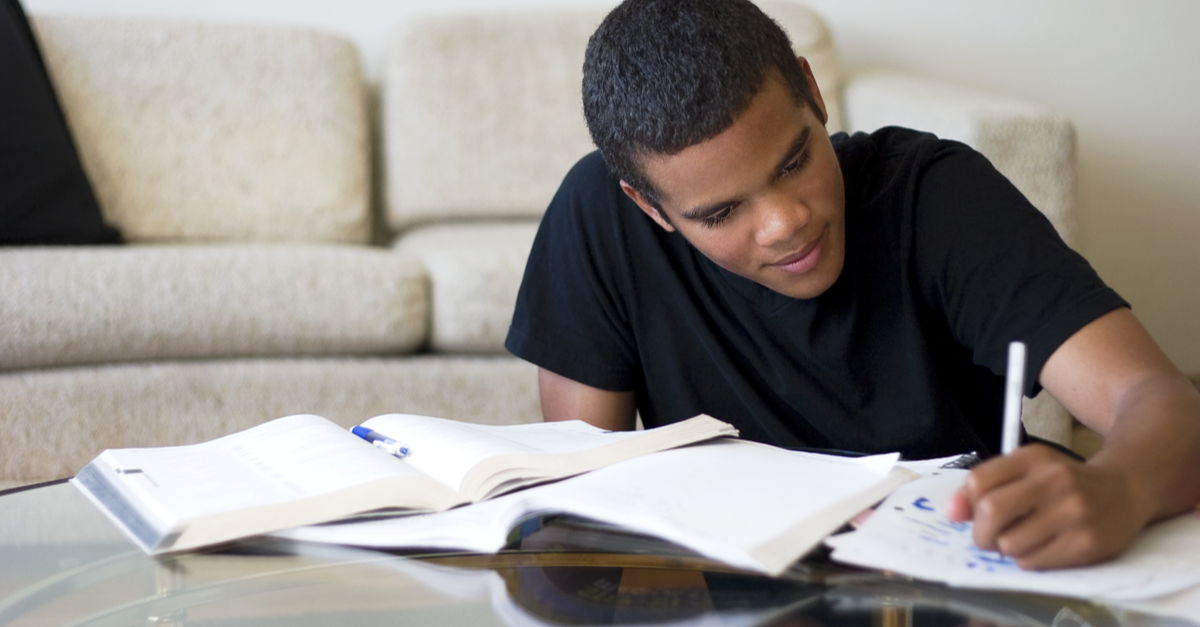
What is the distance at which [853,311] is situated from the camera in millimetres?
898

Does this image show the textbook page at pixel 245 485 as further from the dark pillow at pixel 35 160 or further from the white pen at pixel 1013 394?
the dark pillow at pixel 35 160

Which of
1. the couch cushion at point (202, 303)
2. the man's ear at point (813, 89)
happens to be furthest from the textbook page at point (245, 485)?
the couch cushion at point (202, 303)

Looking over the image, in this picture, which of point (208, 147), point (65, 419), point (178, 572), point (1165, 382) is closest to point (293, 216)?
point (208, 147)

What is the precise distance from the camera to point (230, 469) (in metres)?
0.65

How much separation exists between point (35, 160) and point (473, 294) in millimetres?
822

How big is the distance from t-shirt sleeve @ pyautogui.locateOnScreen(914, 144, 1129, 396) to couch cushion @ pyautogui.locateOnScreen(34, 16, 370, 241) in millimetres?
1371

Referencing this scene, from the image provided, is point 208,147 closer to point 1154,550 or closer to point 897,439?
point 897,439

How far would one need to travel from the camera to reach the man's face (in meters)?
0.75

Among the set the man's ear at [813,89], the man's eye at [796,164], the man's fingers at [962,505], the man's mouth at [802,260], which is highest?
the man's ear at [813,89]

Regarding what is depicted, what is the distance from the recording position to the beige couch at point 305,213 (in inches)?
56.7

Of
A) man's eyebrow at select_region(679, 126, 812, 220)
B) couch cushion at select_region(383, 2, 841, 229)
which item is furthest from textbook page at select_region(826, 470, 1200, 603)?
couch cushion at select_region(383, 2, 841, 229)

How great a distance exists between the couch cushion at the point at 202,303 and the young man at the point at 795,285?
0.54 meters

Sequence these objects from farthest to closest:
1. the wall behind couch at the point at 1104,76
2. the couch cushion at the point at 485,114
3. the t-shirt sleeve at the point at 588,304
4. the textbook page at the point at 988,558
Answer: the wall behind couch at the point at 1104,76 → the couch cushion at the point at 485,114 → the t-shirt sleeve at the point at 588,304 → the textbook page at the point at 988,558

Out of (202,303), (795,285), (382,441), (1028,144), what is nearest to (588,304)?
(795,285)
